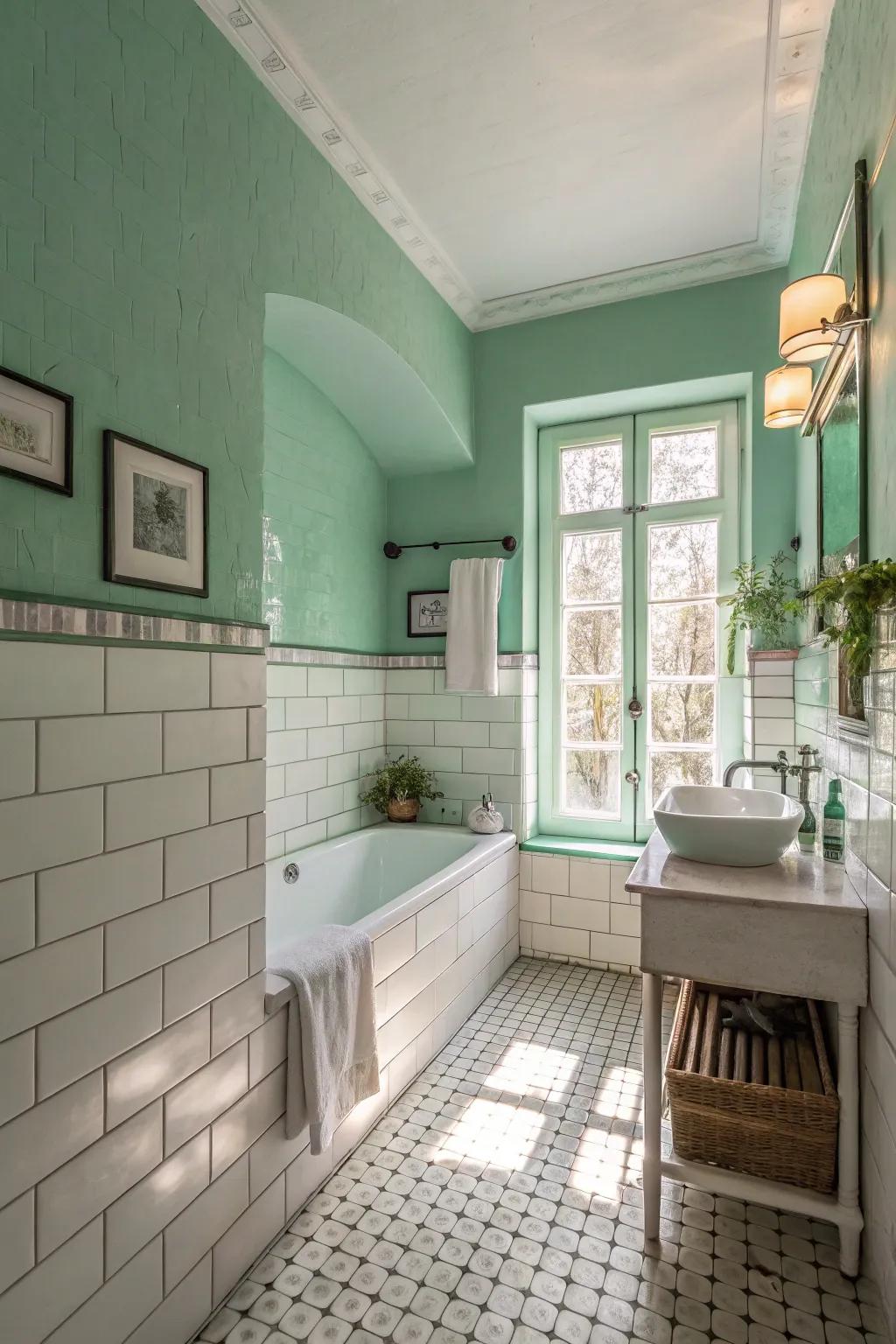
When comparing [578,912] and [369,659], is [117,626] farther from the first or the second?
[578,912]

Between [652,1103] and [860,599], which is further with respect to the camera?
[652,1103]

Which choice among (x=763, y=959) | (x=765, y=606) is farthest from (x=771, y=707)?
(x=763, y=959)

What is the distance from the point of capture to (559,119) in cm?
218

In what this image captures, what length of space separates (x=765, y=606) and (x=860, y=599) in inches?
59.5

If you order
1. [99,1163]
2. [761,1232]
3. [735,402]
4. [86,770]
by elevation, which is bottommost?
[761,1232]

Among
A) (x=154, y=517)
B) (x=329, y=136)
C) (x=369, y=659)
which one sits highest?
(x=329, y=136)

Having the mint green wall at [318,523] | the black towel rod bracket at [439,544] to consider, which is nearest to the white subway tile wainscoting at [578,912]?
the mint green wall at [318,523]

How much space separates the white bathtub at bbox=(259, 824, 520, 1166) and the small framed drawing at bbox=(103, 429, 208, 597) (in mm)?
964

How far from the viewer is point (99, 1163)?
1.23 meters

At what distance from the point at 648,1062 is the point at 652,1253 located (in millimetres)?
389

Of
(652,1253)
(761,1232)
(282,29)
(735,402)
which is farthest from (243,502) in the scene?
(735,402)

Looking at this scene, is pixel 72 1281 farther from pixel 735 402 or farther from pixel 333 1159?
pixel 735 402

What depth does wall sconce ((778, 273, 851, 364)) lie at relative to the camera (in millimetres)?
1689

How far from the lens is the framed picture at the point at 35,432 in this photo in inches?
45.4
